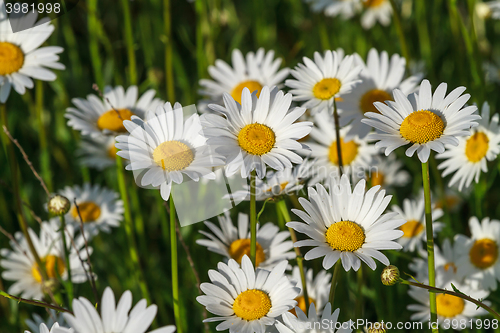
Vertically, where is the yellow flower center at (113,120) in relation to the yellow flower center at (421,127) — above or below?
above

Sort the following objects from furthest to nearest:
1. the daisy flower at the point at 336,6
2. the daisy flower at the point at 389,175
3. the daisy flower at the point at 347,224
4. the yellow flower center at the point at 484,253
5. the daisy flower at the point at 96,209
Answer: the daisy flower at the point at 336,6 < the daisy flower at the point at 389,175 < the daisy flower at the point at 96,209 < the yellow flower center at the point at 484,253 < the daisy flower at the point at 347,224

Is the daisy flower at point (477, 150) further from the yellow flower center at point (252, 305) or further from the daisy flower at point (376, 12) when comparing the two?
the daisy flower at point (376, 12)

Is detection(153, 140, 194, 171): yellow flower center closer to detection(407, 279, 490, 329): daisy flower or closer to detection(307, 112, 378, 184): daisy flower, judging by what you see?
detection(307, 112, 378, 184): daisy flower

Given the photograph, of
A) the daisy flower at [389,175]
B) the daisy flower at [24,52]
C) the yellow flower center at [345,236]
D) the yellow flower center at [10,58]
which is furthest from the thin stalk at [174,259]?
the daisy flower at [389,175]

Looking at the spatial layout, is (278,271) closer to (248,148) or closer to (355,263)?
(355,263)

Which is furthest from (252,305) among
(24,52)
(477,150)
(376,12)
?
(376,12)

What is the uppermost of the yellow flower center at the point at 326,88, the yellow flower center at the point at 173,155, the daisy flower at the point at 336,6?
the daisy flower at the point at 336,6

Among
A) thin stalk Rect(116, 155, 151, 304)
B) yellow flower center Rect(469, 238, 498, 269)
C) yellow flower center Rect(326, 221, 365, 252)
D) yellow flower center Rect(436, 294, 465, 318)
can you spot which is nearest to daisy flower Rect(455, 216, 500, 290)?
yellow flower center Rect(469, 238, 498, 269)
